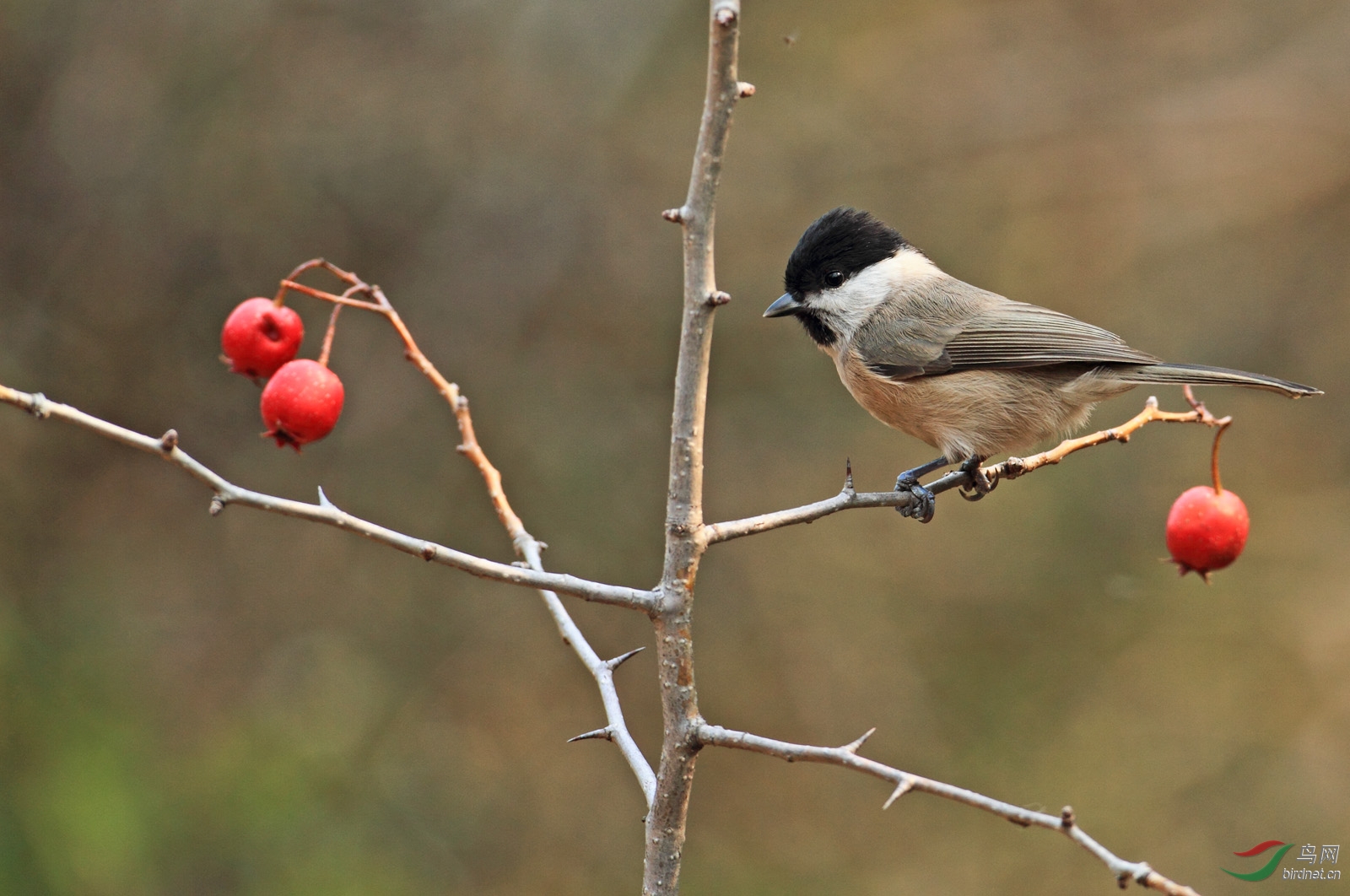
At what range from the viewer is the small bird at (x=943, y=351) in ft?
10.9

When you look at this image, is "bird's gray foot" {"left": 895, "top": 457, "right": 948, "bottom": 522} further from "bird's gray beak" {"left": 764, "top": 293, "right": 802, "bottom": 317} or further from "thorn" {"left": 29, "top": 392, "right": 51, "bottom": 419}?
"thorn" {"left": 29, "top": 392, "right": 51, "bottom": 419}

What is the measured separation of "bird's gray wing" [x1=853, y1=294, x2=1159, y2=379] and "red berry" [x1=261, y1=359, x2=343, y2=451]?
6.14ft

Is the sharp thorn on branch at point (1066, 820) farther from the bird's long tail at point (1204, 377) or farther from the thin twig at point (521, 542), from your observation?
the bird's long tail at point (1204, 377)

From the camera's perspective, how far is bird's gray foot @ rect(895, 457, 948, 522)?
2624 millimetres

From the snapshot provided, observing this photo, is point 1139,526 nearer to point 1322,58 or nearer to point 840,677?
point 840,677

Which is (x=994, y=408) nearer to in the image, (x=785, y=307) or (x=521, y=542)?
(x=785, y=307)

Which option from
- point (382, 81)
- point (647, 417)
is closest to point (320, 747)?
point (647, 417)

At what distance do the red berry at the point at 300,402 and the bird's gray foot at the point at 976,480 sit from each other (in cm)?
155

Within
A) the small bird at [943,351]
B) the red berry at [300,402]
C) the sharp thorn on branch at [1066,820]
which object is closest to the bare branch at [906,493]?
the small bird at [943,351]

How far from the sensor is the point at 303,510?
1.63 m

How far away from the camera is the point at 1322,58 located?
6.13 meters

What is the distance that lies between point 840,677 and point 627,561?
4.19 ft

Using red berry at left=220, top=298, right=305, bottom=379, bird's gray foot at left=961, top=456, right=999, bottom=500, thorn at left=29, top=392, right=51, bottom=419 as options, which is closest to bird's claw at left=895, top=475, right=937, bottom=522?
bird's gray foot at left=961, top=456, right=999, bottom=500

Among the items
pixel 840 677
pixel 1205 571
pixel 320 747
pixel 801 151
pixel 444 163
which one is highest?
pixel 801 151
